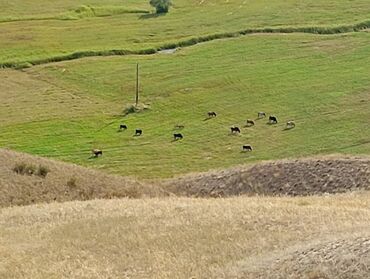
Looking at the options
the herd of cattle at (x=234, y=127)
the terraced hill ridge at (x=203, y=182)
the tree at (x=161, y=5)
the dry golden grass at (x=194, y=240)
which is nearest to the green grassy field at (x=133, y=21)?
the tree at (x=161, y=5)

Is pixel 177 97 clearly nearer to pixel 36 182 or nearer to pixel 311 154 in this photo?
pixel 311 154

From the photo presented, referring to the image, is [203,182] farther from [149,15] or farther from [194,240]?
[149,15]

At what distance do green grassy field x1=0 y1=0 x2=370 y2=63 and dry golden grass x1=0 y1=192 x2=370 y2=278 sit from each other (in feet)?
210

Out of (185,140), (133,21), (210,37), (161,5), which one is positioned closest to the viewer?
(185,140)

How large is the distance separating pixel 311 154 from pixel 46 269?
109 ft

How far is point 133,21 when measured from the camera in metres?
114

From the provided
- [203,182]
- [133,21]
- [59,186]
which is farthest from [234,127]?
[133,21]

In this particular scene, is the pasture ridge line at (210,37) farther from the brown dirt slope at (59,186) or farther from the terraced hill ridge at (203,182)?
the brown dirt slope at (59,186)

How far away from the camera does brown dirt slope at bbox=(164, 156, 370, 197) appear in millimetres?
40750

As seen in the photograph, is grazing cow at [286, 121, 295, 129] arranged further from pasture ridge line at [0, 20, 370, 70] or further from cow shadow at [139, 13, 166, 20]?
cow shadow at [139, 13, 166, 20]

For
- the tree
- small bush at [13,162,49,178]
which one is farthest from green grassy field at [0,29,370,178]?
the tree

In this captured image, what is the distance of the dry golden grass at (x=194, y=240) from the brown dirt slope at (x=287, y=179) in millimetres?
6249

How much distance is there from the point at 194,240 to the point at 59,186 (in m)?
18.3

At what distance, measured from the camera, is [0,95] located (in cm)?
7931
